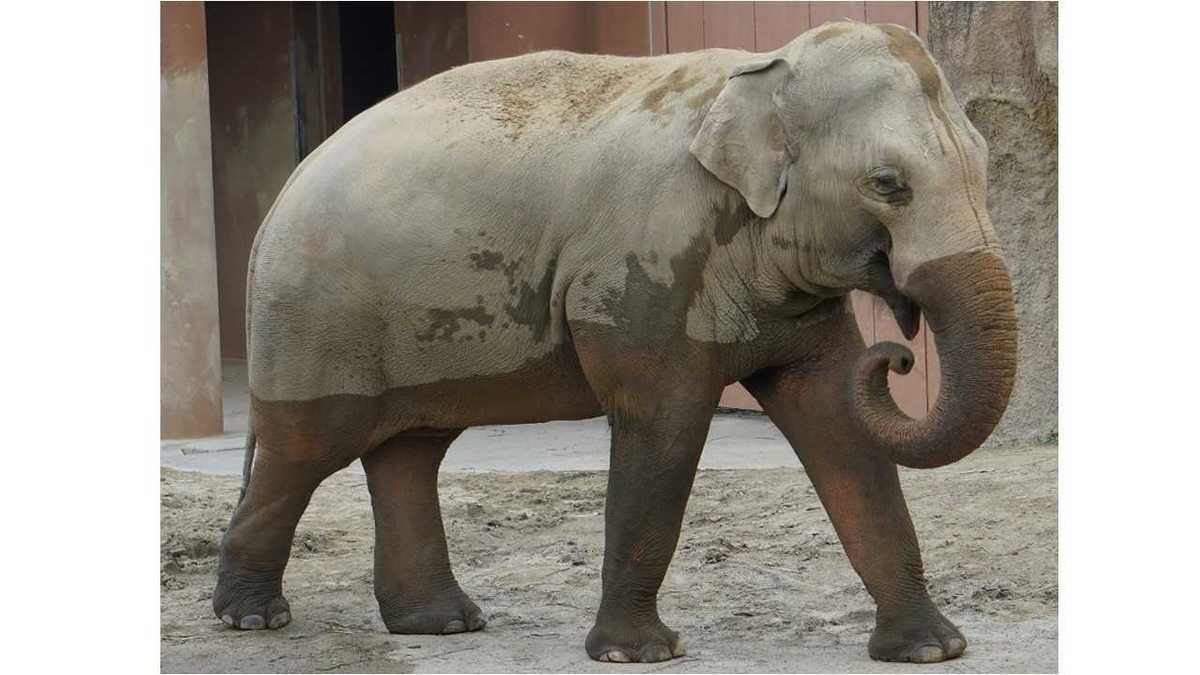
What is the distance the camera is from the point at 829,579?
668 cm

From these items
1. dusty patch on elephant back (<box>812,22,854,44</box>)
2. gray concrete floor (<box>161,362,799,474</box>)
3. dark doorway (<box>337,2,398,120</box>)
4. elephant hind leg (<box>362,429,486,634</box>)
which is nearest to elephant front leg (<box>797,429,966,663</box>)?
dusty patch on elephant back (<box>812,22,854,44</box>)

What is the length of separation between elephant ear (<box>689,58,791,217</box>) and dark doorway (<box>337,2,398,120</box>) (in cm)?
1196

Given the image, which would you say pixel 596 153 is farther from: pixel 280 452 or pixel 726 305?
pixel 280 452

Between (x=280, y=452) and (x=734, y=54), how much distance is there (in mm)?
1844

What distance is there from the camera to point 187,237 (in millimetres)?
10570

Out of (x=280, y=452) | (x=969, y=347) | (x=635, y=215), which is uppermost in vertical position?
(x=635, y=215)

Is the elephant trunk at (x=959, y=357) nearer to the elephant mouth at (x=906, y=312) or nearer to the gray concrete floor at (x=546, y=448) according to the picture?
the elephant mouth at (x=906, y=312)

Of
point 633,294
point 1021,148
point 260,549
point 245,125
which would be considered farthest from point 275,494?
point 245,125

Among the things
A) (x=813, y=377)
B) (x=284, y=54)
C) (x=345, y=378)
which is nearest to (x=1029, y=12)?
(x=813, y=377)

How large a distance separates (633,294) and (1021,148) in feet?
12.6

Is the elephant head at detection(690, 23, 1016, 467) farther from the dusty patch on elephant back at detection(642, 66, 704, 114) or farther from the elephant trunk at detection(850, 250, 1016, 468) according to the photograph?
the dusty patch on elephant back at detection(642, 66, 704, 114)

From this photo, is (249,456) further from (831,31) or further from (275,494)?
(831,31)

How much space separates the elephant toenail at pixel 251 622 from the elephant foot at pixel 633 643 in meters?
1.24

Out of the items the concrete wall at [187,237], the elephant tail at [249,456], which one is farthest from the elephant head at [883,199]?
the concrete wall at [187,237]
